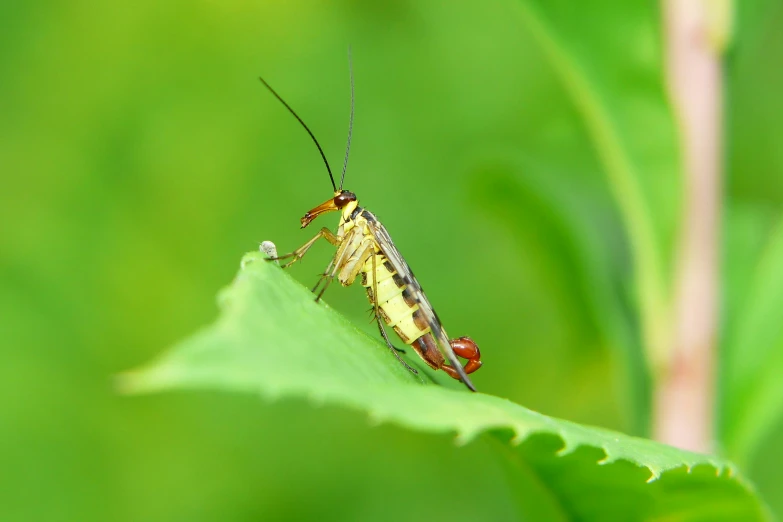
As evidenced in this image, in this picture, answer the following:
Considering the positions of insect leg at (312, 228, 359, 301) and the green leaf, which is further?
insect leg at (312, 228, 359, 301)

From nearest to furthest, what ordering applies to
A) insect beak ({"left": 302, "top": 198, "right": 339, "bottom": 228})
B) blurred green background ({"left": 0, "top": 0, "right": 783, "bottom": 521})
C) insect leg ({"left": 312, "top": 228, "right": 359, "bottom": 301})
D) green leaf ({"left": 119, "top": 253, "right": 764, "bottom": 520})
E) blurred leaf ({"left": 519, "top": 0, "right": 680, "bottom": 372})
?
green leaf ({"left": 119, "top": 253, "right": 764, "bottom": 520}) < blurred leaf ({"left": 519, "top": 0, "right": 680, "bottom": 372}) < insect leg ({"left": 312, "top": 228, "right": 359, "bottom": 301}) < insect beak ({"left": 302, "top": 198, "right": 339, "bottom": 228}) < blurred green background ({"left": 0, "top": 0, "right": 783, "bottom": 521})

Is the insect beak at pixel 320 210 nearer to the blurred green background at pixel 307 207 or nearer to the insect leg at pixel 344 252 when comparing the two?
the insect leg at pixel 344 252

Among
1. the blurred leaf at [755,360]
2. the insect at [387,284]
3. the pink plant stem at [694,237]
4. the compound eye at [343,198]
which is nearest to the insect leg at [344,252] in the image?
the insect at [387,284]

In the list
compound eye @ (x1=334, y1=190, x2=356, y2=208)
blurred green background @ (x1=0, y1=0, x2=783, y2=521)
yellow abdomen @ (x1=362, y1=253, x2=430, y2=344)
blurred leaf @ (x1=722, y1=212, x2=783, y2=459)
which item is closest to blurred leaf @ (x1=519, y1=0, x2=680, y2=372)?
blurred green background @ (x1=0, y1=0, x2=783, y2=521)

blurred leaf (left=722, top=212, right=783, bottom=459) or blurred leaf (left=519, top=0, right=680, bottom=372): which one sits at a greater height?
blurred leaf (left=519, top=0, right=680, bottom=372)

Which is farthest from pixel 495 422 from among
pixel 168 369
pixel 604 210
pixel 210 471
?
pixel 210 471

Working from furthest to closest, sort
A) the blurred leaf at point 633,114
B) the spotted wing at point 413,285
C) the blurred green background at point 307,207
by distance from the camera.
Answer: the blurred green background at point 307,207, the blurred leaf at point 633,114, the spotted wing at point 413,285

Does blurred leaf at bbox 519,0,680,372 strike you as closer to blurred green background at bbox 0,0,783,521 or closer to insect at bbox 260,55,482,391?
blurred green background at bbox 0,0,783,521
